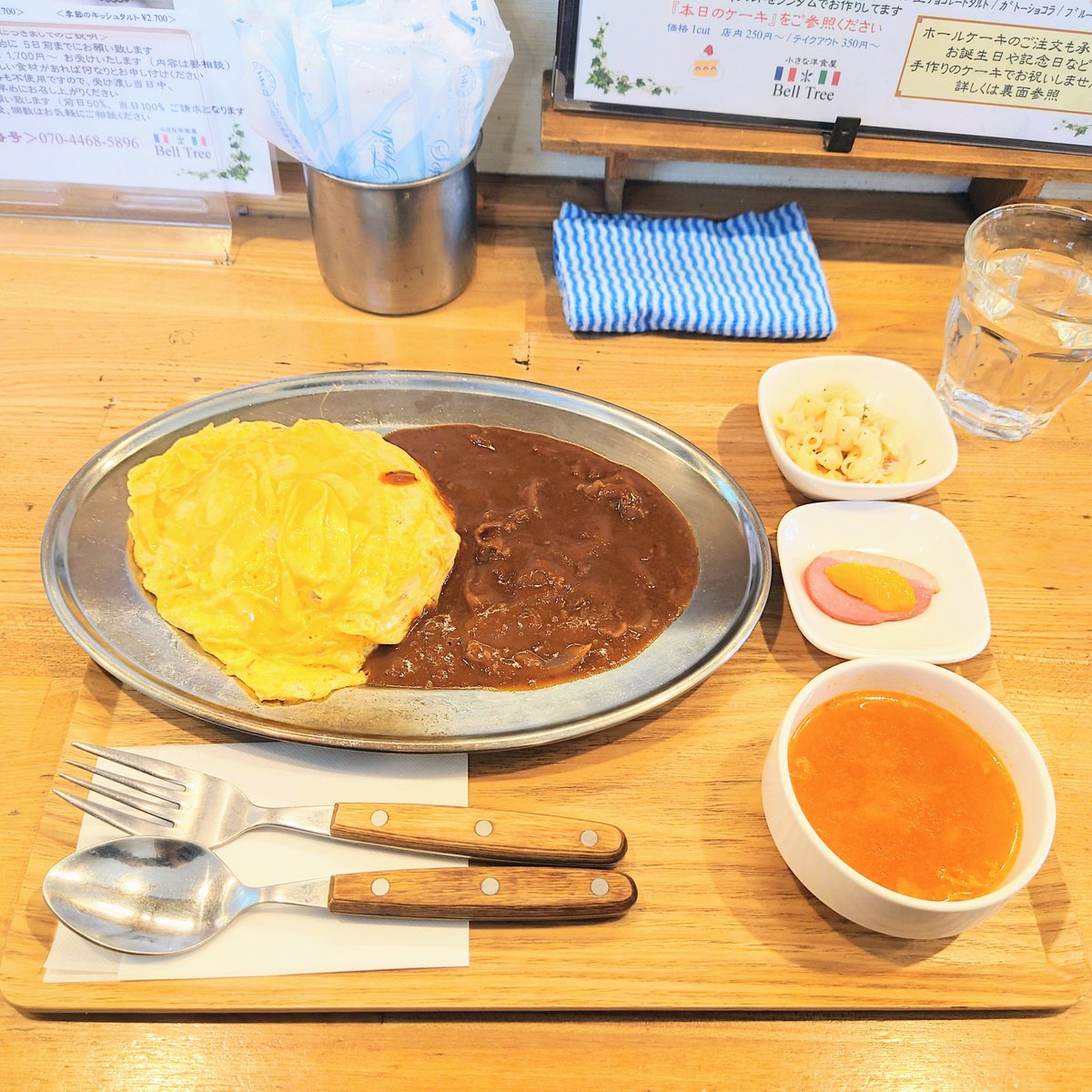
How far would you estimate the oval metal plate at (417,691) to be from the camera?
5.90 feet

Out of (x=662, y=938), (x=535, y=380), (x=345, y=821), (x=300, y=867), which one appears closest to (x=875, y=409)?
(x=535, y=380)

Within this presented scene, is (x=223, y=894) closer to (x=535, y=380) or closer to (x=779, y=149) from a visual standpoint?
(x=535, y=380)

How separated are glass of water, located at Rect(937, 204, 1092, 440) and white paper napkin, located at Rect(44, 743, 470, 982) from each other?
177cm

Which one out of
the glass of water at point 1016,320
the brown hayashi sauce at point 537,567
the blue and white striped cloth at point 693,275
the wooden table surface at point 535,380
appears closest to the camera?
the wooden table surface at point 535,380

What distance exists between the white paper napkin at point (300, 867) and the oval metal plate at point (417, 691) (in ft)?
0.28

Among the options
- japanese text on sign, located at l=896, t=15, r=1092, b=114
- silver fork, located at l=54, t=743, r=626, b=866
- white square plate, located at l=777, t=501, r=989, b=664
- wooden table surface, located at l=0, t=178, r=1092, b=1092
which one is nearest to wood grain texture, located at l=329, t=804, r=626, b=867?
silver fork, located at l=54, t=743, r=626, b=866

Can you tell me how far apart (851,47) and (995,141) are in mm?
535

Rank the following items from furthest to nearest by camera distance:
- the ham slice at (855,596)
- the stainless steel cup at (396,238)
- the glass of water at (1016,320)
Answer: the stainless steel cup at (396,238) → the glass of water at (1016,320) → the ham slice at (855,596)

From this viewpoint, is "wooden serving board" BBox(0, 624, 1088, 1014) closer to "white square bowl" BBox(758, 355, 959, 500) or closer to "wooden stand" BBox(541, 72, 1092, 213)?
"white square bowl" BBox(758, 355, 959, 500)

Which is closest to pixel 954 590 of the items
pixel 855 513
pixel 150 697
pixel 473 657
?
pixel 855 513

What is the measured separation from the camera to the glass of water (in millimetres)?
2373

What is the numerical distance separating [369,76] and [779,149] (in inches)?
46.6

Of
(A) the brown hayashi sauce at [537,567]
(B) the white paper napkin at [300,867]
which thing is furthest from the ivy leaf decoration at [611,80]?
(B) the white paper napkin at [300,867]

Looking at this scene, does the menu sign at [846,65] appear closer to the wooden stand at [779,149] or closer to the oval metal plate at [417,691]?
the wooden stand at [779,149]
